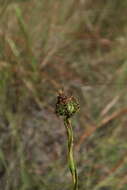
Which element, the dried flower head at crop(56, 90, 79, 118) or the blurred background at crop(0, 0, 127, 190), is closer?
the dried flower head at crop(56, 90, 79, 118)

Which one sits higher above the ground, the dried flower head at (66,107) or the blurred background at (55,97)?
the blurred background at (55,97)

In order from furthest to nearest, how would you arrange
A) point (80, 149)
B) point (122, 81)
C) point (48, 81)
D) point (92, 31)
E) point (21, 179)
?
1. point (92, 31)
2. point (122, 81)
3. point (48, 81)
4. point (80, 149)
5. point (21, 179)

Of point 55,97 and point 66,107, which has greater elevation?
point 55,97

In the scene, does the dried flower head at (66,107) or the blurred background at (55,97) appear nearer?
the dried flower head at (66,107)

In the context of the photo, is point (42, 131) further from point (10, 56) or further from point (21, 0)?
point (21, 0)

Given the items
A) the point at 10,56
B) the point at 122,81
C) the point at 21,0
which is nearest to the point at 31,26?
the point at 21,0

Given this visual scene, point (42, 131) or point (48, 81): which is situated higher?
point (48, 81)

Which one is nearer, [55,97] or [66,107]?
[66,107]

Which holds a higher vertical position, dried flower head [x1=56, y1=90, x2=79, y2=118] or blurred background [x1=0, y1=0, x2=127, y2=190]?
blurred background [x1=0, y1=0, x2=127, y2=190]
